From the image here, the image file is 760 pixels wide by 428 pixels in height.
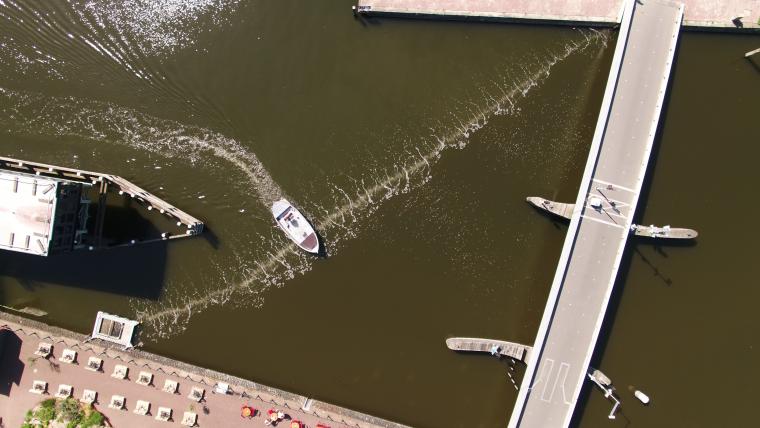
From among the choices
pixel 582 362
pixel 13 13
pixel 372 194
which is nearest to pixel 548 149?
pixel 372 194

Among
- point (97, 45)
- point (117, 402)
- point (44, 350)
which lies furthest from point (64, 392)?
point (97, 45)

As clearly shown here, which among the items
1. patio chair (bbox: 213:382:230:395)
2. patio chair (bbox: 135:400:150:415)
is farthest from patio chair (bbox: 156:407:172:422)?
patio chair (bbox: 213:382:230:395)

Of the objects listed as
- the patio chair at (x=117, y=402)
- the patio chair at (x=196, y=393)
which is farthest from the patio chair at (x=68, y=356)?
the patio chair at (x=196, y=393)

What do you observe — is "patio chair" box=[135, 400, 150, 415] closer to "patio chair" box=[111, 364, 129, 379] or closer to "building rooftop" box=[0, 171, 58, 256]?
"patio chair" box=[111, 364, 129, 379]

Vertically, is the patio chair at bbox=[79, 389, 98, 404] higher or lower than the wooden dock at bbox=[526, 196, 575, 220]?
lower

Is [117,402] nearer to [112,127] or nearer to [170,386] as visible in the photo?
[170,386]

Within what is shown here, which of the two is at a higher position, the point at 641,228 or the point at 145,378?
the point at 641,228
